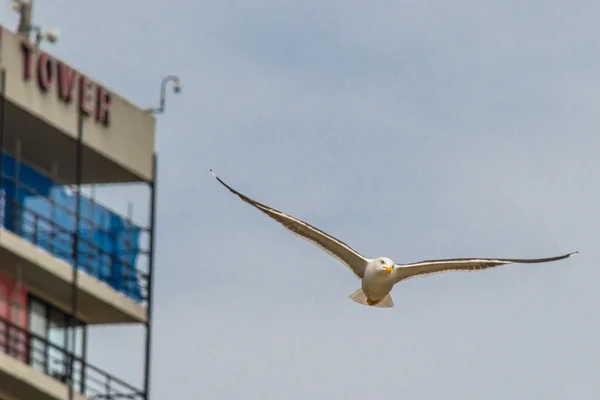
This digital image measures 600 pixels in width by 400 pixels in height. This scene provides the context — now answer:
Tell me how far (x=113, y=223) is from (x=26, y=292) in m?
2.95

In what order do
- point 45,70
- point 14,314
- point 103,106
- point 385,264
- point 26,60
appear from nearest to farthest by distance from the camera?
point 385,264, point 26,60, point 45,70, point 14,314, point 103,106

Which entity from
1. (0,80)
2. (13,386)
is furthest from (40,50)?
(13,386)

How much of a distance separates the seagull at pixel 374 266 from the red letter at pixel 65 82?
8.09 metres

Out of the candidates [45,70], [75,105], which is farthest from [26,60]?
[75,105]

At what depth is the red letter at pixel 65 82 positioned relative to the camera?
78.6m

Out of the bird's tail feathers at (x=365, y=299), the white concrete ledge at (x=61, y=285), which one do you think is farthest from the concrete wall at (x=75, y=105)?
the bird's tail feathers at (x=365, y=299)

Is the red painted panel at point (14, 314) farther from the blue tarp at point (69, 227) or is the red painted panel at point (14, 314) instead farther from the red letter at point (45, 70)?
the red letter at point (45, 70)

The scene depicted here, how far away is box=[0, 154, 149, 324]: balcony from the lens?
7850 cm

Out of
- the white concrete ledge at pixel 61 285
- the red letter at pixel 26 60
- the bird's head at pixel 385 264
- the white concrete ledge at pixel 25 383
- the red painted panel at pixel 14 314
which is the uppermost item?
the red letter at pixel 26 60

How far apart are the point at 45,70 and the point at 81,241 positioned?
4.20m

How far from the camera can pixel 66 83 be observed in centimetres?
7881

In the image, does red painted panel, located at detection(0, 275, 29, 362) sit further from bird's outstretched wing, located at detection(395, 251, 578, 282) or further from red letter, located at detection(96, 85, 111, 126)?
bird's outstretched wing, located at detection(395, 251, 578, 282)

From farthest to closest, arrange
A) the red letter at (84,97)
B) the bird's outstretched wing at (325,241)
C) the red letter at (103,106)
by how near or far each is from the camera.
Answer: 1. the red letter at (103,106)
2. the red letter at (84,97)
3. the bird's outstretched wing at (325,241)

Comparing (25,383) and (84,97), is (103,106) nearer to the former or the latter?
(84,97)
